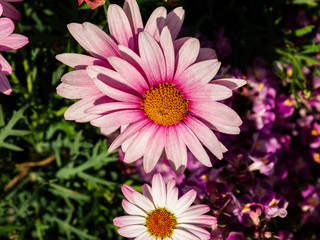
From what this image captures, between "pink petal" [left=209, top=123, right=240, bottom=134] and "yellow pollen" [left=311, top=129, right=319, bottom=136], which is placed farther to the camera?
"yellow pollen" [left=311, top=129, right=319, bottom=136]

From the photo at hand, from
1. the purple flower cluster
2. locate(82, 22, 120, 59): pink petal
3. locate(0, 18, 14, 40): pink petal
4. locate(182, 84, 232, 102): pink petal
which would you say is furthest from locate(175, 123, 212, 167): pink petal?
locate(0, 18, 14, 40): pink petal

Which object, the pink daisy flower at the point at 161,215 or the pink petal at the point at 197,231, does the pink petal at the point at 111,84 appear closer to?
the pink daisy flower at the point at 161,215

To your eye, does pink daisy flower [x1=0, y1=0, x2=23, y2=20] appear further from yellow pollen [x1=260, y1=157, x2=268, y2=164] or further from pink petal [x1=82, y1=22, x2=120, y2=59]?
yellow pollen [x1=260, y1=157, x2=268, y2=164]

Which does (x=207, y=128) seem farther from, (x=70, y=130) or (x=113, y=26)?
(x=70, y=130)

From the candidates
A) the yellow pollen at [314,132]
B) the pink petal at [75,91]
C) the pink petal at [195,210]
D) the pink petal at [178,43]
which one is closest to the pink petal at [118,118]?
the pink petal at [75,91]

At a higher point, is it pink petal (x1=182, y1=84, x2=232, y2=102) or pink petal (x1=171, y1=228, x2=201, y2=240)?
pink petal (x1=182, y1=84, x2=232, y2=102)

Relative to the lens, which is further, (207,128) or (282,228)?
(282,228)

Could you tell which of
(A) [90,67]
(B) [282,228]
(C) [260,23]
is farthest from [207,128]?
(C) [260,23]
